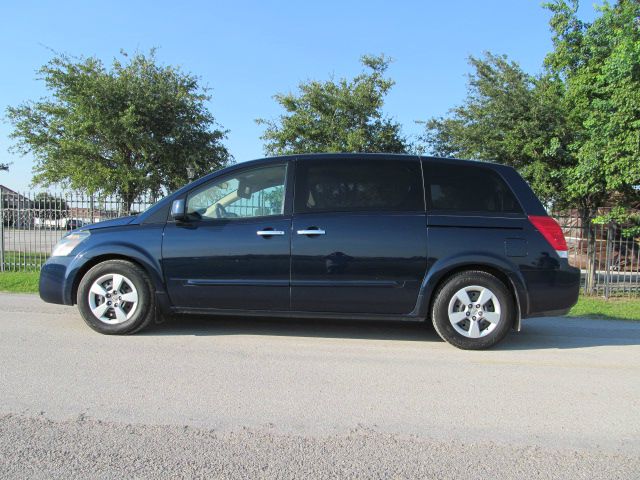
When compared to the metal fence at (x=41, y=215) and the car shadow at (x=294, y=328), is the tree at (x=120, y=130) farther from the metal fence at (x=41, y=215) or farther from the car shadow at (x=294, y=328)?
the car shadow at (x=294, y=328)

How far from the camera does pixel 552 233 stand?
5113mm

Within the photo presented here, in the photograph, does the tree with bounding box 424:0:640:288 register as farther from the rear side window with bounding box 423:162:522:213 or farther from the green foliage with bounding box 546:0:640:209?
the rear side window with bounding box 423:162:522:213

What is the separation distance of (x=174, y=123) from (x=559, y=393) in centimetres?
1304

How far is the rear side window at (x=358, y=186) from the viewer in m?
5.24

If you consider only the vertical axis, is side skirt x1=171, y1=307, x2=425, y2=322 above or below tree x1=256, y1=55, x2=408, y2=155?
below

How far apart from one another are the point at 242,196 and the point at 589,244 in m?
9.46

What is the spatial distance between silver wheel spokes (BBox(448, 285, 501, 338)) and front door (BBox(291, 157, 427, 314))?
1.40 ft

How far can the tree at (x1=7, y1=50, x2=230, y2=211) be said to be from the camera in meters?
13.6

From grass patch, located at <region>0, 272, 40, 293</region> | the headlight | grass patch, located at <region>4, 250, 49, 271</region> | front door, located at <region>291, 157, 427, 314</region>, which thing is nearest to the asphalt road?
front door, located at <region>291, 157, 427, 314</region>

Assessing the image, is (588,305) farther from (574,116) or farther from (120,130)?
(120,130)

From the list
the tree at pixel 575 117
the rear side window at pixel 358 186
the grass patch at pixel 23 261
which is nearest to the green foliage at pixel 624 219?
the tree at pixel 575 117

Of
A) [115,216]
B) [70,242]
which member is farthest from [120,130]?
[70,242]

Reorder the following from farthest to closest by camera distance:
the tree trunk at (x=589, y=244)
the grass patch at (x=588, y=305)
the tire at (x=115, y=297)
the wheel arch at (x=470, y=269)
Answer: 1. the tree trunk at (x=589, y=244)
2. the grass patch at (x=588, y=305)
3. the tire at (x=115, y=297)
4. the wheel arch at (x=470, y=269)

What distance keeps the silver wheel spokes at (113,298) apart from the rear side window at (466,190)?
129 inches
